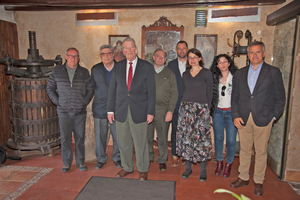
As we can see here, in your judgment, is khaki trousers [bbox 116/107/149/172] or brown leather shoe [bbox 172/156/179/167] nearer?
khaki trousers [bbox 116/107/149/172]

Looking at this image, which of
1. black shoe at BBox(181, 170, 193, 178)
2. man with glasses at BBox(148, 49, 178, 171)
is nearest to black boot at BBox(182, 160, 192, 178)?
black shoe at BBox(181, 170, 193, 178)

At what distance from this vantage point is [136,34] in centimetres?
475

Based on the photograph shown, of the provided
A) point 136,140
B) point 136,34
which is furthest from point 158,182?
point 136,34

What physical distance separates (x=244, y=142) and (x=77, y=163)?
260cm

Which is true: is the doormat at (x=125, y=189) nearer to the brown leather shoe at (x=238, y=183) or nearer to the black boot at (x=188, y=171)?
the black boot at (x=188, y=171)

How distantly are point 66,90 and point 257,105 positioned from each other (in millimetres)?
2705

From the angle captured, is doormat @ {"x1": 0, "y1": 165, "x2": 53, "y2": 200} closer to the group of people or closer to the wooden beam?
the group of people

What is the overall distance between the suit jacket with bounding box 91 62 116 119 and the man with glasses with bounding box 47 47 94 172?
101 mm

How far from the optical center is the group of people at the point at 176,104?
9.57ft

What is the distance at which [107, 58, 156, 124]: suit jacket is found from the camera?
10.3 ft

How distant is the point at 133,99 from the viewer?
3.12m

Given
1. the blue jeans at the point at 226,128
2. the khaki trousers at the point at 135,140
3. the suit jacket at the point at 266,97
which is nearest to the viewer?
the suit jacket at the point at 266,97

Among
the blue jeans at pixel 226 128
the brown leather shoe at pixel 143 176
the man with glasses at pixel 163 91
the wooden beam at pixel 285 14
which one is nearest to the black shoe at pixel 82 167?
the brown leather shoe at pixel 143 176

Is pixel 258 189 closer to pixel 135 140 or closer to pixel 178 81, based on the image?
pixel 135 140
